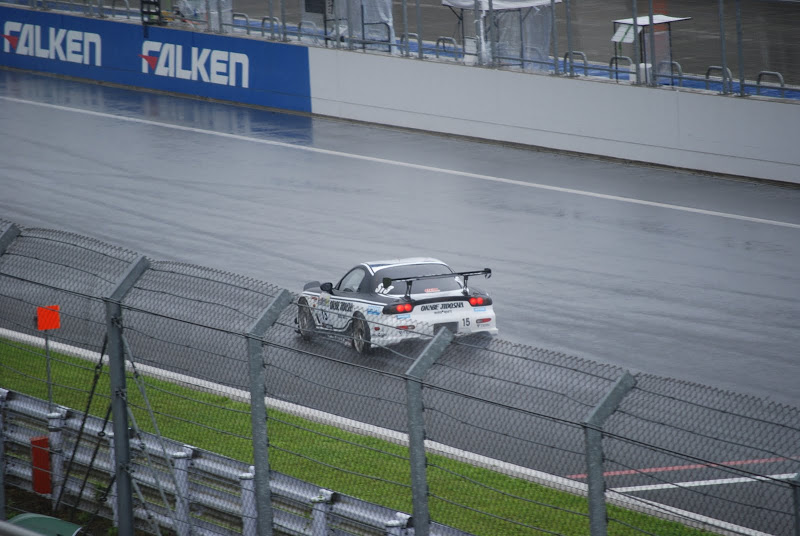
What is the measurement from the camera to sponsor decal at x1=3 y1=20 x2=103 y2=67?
1410 inches

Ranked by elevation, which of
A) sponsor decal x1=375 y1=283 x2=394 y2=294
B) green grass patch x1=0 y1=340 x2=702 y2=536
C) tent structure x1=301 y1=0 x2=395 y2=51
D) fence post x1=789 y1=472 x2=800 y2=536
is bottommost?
green grass patch x1=0 y1=340 x2=702 y2=536

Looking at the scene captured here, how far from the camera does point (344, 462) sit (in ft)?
31.6

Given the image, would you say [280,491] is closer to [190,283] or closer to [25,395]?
[190,283]

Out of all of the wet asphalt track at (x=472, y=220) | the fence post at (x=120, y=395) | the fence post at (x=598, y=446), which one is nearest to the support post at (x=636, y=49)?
the wet asphalt track at (x=472, y=220)

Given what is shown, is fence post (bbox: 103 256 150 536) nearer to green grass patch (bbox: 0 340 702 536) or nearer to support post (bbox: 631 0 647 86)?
green grass patch (bbox: 0 340 702 536)

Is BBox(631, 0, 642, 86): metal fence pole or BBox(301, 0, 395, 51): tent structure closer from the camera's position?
BBox(631, 0, 642, 86): metal fence pole

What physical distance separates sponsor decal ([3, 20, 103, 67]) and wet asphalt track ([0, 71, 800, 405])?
18.0ft

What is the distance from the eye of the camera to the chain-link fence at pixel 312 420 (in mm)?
6309

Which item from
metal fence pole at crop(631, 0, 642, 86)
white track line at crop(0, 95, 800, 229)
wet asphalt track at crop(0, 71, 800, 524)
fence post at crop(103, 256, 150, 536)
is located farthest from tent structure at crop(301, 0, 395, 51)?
fence post at crop(103, 256, 150, 536)

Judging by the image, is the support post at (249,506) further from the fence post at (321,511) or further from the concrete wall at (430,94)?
the concrete wall at (430,94)

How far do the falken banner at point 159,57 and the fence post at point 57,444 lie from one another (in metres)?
22.6

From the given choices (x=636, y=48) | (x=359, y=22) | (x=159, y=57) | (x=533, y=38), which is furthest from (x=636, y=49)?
(x=159, y=57)

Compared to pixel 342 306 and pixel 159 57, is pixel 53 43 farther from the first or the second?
pixel 342 306

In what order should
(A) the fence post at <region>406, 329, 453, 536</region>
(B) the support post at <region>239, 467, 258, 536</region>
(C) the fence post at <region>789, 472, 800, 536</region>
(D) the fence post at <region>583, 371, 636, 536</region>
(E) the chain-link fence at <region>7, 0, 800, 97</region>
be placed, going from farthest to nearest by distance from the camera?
(E) the chain-link fence at <region>7, 0, 800, 97</region> < (B) the support post at <region>239, 467, 258, 536</region> < (A) the fence post at <region>406, 329, 453, 536</region> < (D) the fence post at <region>583, 371, 636, 536</region> < (C) the fence post at <region>789, 472, 800, 536</region>
